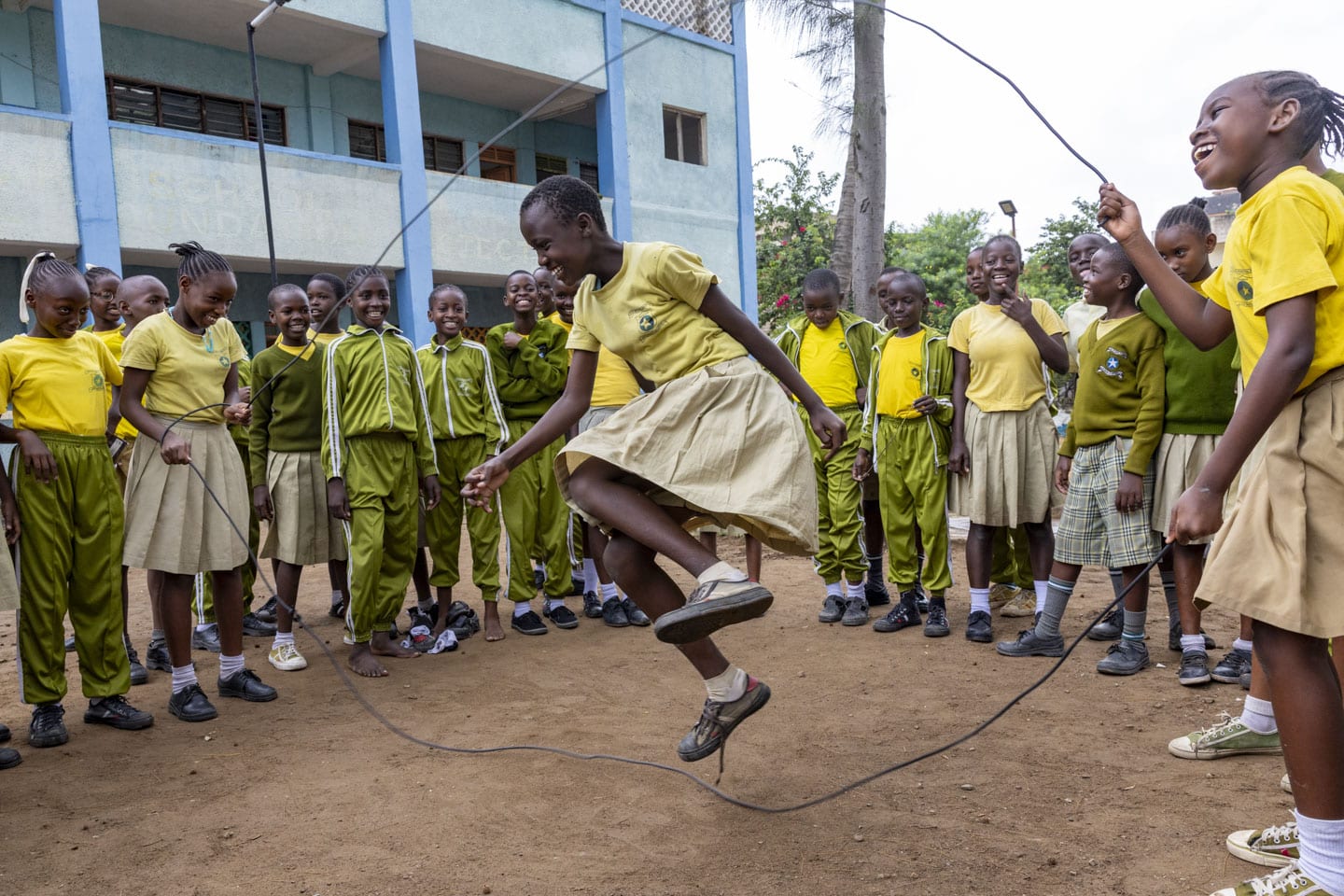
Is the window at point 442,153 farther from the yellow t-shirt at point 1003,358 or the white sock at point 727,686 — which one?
the white sock at point 727,686

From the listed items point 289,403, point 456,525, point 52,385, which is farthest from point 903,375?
point 52,385

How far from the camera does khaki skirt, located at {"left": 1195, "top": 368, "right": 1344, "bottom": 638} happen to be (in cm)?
226

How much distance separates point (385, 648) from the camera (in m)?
5.39

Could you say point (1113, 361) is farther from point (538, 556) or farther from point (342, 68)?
point (342, 68)

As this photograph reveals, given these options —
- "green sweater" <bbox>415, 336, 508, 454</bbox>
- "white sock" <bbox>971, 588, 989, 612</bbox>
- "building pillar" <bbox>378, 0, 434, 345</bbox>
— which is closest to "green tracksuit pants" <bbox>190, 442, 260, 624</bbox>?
"green sweater" <bbox>415, 336, 508, 454</bbox>

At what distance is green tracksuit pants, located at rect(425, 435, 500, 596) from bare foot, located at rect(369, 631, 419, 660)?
0.48m

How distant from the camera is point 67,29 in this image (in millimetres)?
10516

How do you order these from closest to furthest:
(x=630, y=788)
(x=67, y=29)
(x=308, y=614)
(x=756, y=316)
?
(x=630, y=788)
(x=308, y=614)
(x=67, y=29)
(x=756, y=316)

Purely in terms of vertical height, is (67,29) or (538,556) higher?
(67,29)

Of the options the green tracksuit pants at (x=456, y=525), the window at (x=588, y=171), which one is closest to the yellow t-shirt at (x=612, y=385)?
the green tracksuit pants at (x=456, y=525)

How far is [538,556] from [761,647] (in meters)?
1.54

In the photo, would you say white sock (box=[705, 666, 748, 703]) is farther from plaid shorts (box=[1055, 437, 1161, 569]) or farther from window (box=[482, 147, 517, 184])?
window (box=[482, 147, 517, 184])

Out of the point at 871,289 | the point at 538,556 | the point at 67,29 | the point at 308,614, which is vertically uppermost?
the point at 67,29

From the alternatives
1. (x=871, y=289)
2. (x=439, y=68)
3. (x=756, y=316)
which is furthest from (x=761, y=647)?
(x=756, y=316)
